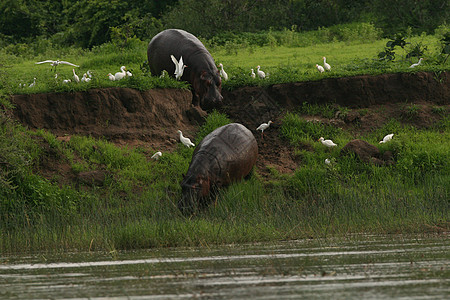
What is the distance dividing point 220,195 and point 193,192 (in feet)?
1.92

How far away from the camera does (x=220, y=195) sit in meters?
12.8

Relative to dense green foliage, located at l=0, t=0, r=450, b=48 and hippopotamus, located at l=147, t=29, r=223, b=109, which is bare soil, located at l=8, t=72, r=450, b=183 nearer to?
hippopotamus, located at l=147, t=29, r=223, b=109

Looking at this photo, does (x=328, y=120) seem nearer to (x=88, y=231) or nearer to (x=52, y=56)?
(x=88, y=231)

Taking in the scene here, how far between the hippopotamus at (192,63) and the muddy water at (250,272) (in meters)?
7.36

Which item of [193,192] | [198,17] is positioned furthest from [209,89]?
[198,17]

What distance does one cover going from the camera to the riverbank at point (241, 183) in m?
10.1

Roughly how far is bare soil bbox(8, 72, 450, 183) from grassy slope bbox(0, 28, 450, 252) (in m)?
0.28

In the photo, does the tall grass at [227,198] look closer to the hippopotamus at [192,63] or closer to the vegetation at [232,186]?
the vegetation at [232,186]

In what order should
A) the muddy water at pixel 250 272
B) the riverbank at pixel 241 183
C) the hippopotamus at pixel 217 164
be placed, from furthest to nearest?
the hippopotamus at pixel 217 164
the riverbank at pixel 241 183
the muddy water at pixel 250 272

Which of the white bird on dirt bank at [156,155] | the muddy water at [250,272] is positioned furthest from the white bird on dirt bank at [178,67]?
the muddy water at [250,272]

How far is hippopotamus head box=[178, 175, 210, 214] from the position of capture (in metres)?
12.1

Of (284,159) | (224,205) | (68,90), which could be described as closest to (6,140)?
(68,90)

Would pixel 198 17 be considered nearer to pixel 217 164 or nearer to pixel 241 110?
pixel 241 110

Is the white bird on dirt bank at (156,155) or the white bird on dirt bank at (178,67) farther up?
the white bird on dirt bank at (178,67)
